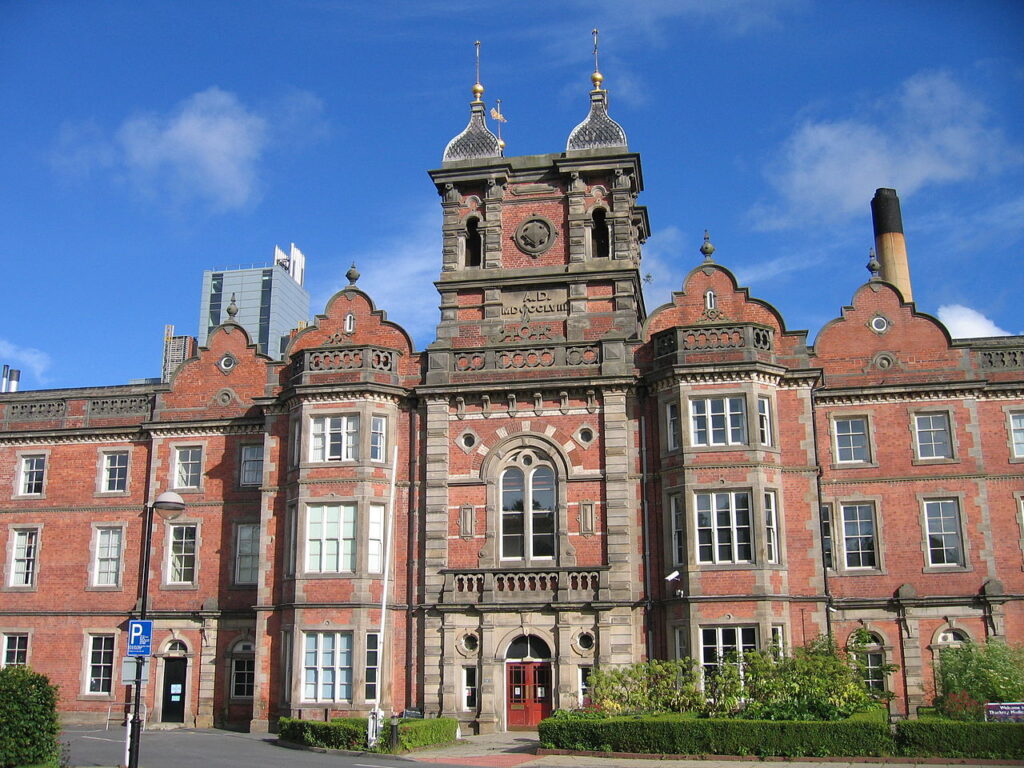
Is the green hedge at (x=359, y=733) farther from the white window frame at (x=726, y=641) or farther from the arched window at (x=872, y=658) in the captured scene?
the arched window at (x=872, y=658)

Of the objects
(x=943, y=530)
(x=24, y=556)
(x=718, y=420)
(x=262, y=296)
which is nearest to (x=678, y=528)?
(x=718, y=420)

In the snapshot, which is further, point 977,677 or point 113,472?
point 113,472

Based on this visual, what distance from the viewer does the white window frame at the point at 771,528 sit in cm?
3200

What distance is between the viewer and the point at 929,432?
1352 inches

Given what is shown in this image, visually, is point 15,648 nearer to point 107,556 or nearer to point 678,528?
point 107,556

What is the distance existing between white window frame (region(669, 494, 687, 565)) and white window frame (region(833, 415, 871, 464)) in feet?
19.4

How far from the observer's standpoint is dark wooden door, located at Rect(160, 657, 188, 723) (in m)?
36.1

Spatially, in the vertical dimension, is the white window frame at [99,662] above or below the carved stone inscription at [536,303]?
below

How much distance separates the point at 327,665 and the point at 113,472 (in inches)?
476

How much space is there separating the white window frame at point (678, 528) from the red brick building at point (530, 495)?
0.09 meters

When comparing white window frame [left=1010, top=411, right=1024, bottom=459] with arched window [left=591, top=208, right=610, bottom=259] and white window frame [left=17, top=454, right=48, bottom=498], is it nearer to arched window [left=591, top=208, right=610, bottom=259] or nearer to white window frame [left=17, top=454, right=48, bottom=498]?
arched window [left=591, top=208, right=610, bottom=259]

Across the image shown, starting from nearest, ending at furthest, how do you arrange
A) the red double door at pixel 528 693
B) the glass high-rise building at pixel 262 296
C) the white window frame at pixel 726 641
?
the white window frame at pixel 726 641
the red double door at pixel 528 693
the glass high-rise building at pixel 262 296

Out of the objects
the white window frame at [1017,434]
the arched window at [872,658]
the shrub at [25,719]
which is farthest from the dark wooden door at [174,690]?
the white window frame at [1017,434]

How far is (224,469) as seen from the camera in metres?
37.8
